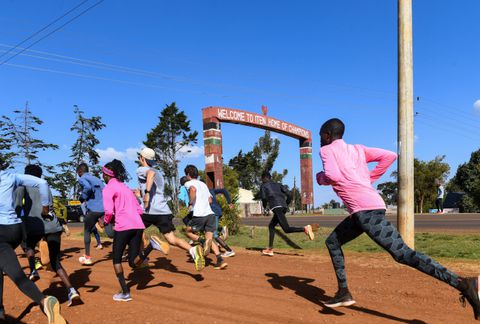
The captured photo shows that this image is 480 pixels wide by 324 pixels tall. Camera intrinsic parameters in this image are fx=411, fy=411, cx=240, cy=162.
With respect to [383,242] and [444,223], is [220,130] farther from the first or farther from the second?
[383,242]

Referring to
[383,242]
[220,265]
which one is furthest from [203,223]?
[383,242]

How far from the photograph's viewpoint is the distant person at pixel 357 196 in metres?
3.89

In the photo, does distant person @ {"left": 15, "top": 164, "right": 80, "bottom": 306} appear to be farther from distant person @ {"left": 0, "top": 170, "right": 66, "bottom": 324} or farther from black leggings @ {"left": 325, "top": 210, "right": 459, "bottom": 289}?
black leggings @ {"left": 325, "top": 210, "right": 459, "bottom": 289}

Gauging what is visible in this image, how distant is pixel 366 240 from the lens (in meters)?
11.2

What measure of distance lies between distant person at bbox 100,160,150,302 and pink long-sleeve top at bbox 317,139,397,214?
247 centimetres

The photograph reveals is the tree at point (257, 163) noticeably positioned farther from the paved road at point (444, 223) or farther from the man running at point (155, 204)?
the man running at point (155, 204)

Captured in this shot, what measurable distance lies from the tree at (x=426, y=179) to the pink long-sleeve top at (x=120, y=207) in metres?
44.8

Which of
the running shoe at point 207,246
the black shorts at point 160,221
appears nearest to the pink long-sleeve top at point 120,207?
the black shorts at point 160,221

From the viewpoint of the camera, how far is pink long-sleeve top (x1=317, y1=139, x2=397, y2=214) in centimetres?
409

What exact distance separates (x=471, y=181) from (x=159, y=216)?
143 feet

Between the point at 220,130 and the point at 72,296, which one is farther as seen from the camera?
the point at 220,130

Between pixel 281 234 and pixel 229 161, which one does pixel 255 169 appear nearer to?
pixel 229 161

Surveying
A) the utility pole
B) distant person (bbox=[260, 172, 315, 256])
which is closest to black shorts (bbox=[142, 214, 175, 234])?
distant person (bbox=[260, 172, 315, 256])

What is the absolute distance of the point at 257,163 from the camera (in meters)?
58.6
